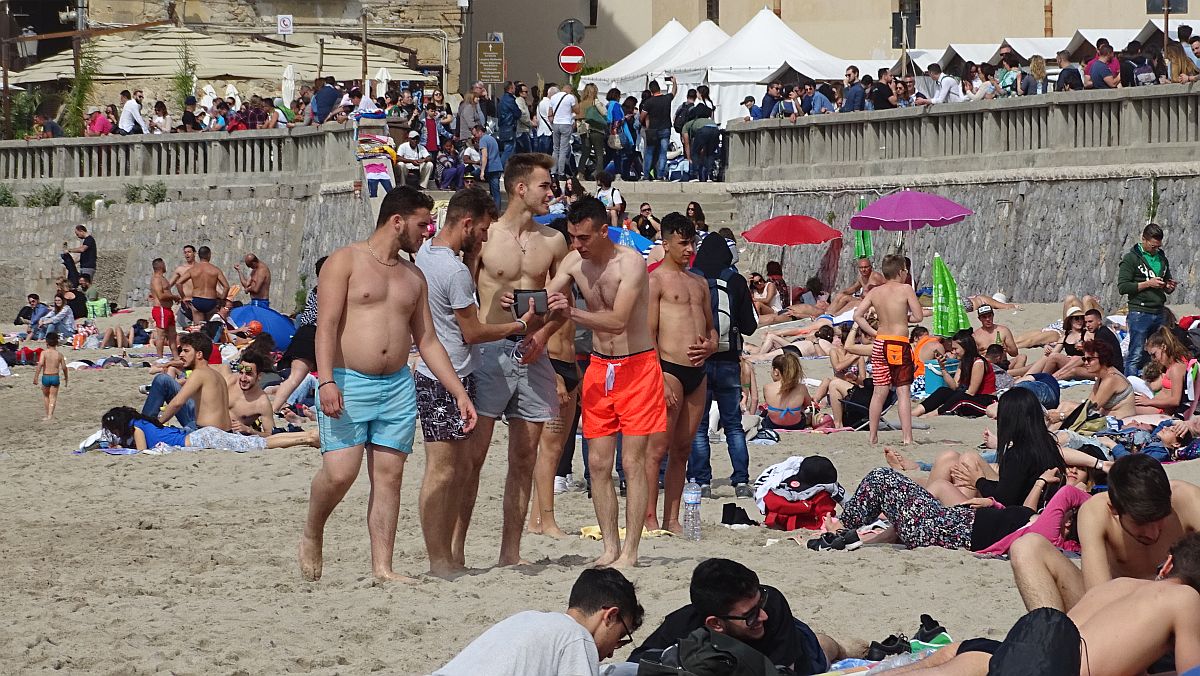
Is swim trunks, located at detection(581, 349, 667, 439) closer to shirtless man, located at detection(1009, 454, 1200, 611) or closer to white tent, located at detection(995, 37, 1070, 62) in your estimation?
shirtless man, located at detection(1009, 454, 1200, 611)

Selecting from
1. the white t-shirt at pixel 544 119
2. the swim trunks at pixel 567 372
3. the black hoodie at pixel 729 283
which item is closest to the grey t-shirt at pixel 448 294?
the swim trunks at pixel 567 372

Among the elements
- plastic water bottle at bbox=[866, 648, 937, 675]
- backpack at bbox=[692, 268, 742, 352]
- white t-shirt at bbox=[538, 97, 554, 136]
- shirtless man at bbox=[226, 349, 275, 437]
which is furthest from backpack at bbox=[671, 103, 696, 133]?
plastic water bottle at bbox=[866, 648, 937, 675]

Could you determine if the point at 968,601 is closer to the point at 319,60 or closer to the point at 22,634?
the point at 22,634

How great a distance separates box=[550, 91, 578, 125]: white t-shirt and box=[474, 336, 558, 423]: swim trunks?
18064 millimetres

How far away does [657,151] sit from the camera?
26859 millimetres

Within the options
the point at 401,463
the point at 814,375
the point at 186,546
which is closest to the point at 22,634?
the point at 401,463

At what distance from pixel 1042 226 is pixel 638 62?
16.8m

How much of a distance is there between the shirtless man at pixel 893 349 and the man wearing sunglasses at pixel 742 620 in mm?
7807

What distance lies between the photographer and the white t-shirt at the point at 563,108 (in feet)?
85.8

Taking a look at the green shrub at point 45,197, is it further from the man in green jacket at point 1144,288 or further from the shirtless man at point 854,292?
the man in green jacket at point 1144,288

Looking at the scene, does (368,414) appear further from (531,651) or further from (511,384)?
(531,651)

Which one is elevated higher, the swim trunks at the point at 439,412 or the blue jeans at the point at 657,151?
the blue jeans at the point at 657,151

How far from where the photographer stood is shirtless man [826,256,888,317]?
21.0 m

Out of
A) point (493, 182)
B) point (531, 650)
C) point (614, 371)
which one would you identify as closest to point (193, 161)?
point (493, 182)
